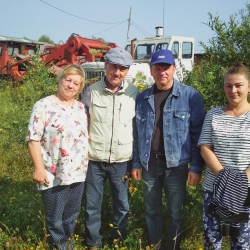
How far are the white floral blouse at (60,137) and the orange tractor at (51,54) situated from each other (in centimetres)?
441

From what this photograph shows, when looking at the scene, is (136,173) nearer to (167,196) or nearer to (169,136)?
(167,196)

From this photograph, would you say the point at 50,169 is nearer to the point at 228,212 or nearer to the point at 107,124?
the point at 107,124

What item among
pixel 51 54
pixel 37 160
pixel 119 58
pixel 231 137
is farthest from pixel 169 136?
pixel 51 54

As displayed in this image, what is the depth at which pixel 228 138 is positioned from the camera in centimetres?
221

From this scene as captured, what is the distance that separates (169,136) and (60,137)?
2.82ft

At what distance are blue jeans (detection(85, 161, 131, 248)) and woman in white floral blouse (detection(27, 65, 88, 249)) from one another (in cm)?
17

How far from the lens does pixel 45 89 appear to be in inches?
241

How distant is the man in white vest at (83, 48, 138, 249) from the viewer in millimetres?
2705

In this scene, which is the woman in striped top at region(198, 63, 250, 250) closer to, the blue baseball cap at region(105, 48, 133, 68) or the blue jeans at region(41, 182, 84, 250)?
the blue baseball cap at region(105, 48, 133, 68)

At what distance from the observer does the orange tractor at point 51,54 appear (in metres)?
8.97

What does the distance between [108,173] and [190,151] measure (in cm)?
74

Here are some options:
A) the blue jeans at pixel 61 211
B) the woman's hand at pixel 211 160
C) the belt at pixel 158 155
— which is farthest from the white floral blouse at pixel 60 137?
the woman's hand at pixel 211 160

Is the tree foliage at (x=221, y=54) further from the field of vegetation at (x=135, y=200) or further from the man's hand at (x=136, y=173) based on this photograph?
the man's hand at (x=136, y=173)

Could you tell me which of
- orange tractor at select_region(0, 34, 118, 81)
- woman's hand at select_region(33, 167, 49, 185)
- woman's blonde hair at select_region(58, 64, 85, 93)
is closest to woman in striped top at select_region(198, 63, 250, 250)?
woman's blonde hair at select_region(58, 64, 85, 93)
